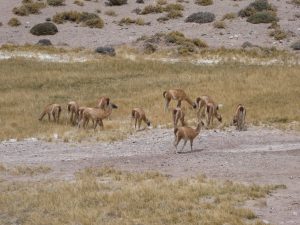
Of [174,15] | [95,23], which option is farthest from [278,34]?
[95,23]

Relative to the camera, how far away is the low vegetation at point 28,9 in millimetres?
62219

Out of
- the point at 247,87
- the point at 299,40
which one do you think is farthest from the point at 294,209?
the point at 299,40

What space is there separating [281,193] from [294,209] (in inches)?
44.9

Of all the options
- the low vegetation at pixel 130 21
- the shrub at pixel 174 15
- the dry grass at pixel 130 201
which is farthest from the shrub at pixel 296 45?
the dry grass at pixel 130 201

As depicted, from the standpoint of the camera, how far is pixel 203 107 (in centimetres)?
2273

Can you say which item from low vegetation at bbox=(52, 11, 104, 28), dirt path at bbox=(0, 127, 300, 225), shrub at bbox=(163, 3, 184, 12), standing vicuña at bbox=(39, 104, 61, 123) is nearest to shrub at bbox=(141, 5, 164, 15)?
shrub at bbox=(163, 3, 184, 12)

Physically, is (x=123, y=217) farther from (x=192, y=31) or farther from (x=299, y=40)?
(x=192, y=31)

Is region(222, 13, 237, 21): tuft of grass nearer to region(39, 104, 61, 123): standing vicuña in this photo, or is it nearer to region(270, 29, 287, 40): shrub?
region(270, 29, 287, 40): shrub

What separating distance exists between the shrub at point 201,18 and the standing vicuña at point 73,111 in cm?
3573

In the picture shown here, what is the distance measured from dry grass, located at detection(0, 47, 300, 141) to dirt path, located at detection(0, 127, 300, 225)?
1.34 meters

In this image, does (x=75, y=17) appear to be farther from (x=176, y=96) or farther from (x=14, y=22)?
(x=176, y=96)

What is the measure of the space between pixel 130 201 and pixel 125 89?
18.4 meters

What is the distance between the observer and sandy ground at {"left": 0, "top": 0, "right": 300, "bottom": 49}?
2010 inches

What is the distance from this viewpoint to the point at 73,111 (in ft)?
78.0
